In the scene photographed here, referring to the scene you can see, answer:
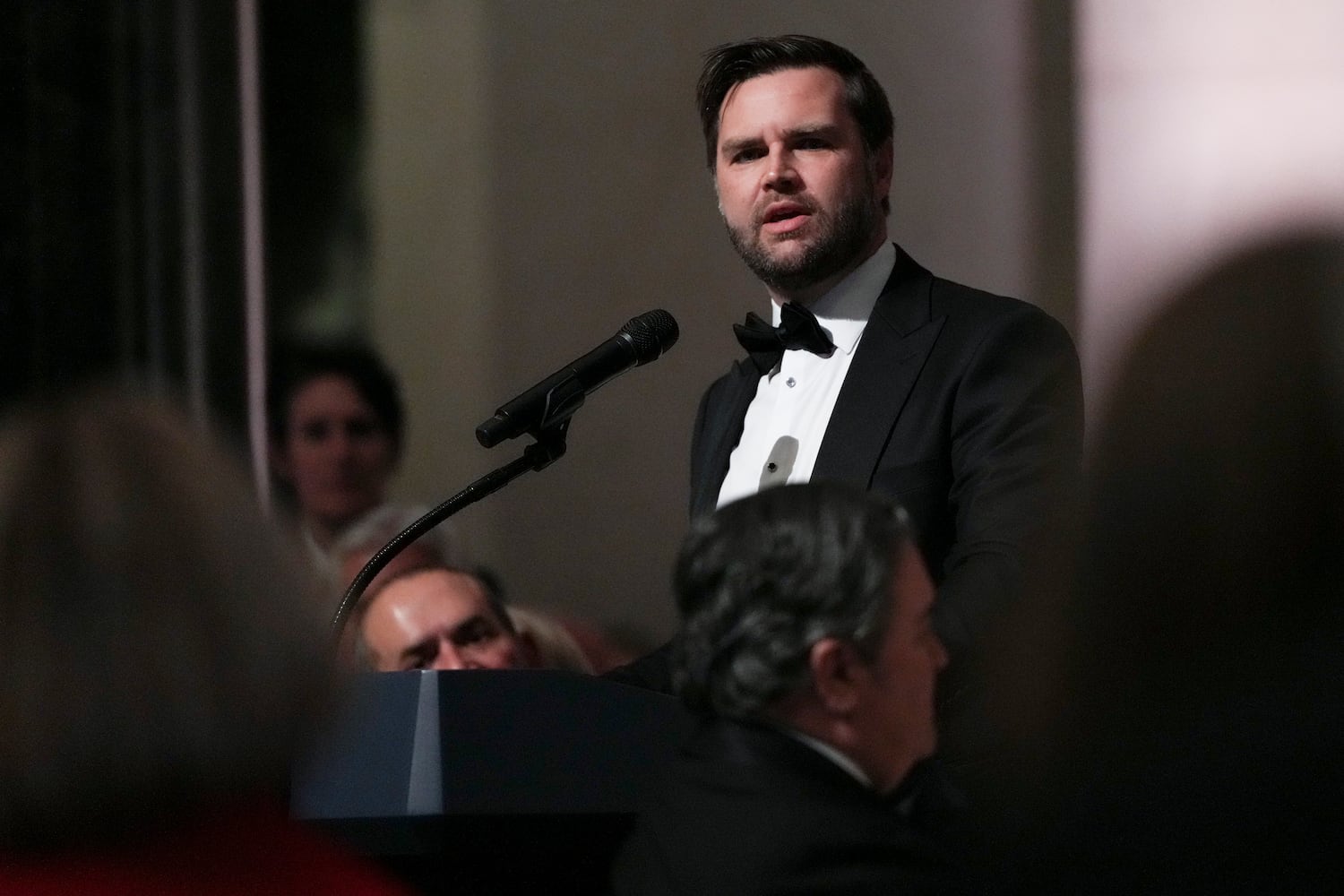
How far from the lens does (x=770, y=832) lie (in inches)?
42.2

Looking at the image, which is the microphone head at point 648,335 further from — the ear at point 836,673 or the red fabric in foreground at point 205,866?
the red fabric in foreground at point 205,866

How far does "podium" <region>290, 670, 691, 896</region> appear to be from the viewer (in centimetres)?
146

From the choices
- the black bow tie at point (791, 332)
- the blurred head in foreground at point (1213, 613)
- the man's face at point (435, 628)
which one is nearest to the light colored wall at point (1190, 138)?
the blurred head in foreground at point (1213, 613)

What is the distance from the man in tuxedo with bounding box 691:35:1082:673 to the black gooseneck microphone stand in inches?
8.4

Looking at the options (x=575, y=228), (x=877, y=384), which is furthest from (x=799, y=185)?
(x=575, y=228)

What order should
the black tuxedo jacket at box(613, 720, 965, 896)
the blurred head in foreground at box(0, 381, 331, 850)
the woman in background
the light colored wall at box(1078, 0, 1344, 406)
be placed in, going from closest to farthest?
the blurred head in foreground at box(0, 381, 331, 850), the black tuxedo jacket at box(613, 720, 965, 896), the light colored wall at box(1078, 0, 1344, 406), the woman in background


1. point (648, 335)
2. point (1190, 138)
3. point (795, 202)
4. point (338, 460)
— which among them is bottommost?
point (338, 460)

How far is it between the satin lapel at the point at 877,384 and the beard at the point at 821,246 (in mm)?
79

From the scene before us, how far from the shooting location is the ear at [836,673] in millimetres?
1121

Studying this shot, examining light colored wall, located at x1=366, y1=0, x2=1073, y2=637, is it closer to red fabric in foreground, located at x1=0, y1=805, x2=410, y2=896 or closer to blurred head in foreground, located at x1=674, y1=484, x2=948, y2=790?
blurred head in foreground, located at x1=674, y1=484, x2=948, y2=790

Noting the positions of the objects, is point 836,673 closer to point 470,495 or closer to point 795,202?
point 470,495

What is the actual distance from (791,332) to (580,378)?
419mm

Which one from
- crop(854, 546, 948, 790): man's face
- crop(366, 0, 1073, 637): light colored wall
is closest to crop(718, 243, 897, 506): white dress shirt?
crop(854, 546, 948, 790): man's face

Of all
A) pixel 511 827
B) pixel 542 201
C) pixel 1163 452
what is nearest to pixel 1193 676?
pixel 511 827
